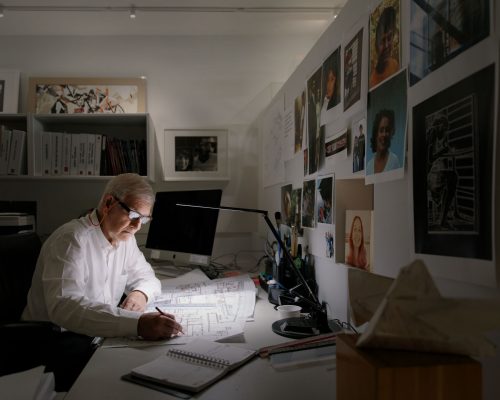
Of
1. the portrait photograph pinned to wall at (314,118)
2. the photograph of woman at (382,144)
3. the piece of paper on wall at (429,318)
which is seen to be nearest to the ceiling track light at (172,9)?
the portrait photograph pinned to wall at (314,118)

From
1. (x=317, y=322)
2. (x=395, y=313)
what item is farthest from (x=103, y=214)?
(x=395, y=313)

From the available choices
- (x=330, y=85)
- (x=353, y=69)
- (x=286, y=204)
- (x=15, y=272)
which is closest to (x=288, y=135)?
(x=286, y=204)

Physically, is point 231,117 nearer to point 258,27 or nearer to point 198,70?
point 198,70

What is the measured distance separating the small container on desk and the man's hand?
1153mm

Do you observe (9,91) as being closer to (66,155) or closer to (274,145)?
(66,155)

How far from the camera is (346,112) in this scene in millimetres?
1165

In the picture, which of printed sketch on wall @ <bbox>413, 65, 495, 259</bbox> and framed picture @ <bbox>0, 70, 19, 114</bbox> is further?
framed picture @ <bbox>0, 70, 19, 114</bbox>

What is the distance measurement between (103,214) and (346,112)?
1.11 meters

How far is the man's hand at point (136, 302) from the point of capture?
4.92 feet

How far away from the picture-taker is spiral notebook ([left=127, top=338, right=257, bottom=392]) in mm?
802

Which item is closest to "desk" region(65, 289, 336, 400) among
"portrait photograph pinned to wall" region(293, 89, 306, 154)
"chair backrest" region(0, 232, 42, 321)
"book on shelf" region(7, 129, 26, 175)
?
"chair backrest" region(0, 232, 42, 321)

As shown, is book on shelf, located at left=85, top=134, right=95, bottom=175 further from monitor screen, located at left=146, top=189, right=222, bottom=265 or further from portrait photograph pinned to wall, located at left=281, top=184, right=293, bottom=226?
portrait photograph pinned to wall, located at left=281, top=184, right=293, bottom=226

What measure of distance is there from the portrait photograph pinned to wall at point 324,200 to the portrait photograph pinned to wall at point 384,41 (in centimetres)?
41

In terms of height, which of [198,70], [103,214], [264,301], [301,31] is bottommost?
[264,301]
